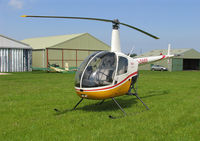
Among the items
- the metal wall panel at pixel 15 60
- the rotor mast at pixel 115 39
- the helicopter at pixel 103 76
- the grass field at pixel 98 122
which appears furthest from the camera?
the metal wall panel at pixel 15 60

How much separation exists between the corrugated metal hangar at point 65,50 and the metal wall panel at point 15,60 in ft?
10.4

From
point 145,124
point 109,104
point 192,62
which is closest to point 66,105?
point 109,104

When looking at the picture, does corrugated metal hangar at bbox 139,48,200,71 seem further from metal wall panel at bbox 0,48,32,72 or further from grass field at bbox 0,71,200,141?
grass field at bbox 0,71,200,141

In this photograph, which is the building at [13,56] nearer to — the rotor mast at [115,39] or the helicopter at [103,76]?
the helicopter at [103,76]

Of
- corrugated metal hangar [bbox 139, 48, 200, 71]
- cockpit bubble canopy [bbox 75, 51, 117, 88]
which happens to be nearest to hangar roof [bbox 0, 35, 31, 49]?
corrugated metal hangar [bbox 139, 48, 200, 71]

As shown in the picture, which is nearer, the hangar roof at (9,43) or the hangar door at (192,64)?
the hangar roof at (9,43)

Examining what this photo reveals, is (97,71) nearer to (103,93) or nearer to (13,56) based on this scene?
(103,93)

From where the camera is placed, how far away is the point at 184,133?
564cm

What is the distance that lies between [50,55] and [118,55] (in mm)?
32263

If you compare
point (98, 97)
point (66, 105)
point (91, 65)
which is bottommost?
point (66, 105)

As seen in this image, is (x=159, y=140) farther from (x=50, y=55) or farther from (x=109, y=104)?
(x=50, y=55)

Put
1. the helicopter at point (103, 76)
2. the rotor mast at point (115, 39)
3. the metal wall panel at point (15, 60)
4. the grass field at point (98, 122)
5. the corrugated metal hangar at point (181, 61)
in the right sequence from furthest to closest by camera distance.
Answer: the corrugated metal hangar at point (181, 61) → the metal wall panel at point (15, 60) → the rotor mast at point (115, 39) → the helicopter at point (103, 76) → the grass field at point (98, 122)

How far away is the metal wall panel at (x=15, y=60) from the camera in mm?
33688

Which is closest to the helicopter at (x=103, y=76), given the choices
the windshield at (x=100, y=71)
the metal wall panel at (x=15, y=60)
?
the windshield at (x=100, y=71)
